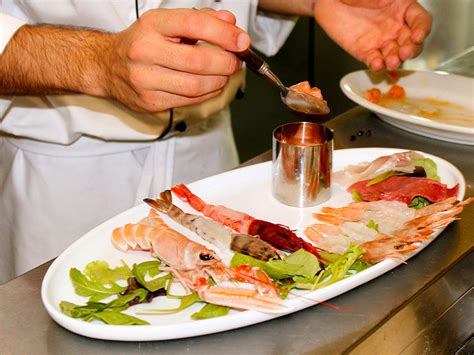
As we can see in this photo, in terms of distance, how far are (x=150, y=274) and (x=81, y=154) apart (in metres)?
0.72

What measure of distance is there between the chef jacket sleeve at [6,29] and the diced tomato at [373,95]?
1.01 meters

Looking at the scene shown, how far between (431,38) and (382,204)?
5.19 ft

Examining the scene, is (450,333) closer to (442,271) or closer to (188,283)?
(442,271)

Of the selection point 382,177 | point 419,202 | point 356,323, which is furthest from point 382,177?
point 356,323

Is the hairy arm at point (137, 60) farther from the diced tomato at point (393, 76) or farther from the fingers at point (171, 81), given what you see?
the diced tomato at point (393, 76)

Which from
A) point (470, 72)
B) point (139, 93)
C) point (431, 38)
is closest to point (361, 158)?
point (139, 93)

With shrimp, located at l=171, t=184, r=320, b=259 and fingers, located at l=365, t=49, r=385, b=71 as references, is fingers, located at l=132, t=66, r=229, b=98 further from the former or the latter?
fingers, located at l=365, t=49, r=385, b=71

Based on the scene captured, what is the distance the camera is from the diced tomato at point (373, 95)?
2.21 metres

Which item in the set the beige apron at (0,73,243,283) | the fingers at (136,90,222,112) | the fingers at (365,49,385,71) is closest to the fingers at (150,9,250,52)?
the fingers at (136,90,222,112)

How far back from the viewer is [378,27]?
214 centimetres

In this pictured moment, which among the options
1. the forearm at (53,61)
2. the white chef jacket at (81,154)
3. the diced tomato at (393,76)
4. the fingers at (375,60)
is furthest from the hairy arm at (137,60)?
the diced tomato at (393,76)

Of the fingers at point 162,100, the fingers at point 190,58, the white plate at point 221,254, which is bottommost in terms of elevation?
→ the white plate at point 221,254

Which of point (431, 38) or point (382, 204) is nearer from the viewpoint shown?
point (382, 204)

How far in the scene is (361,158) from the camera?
188 centimetres
